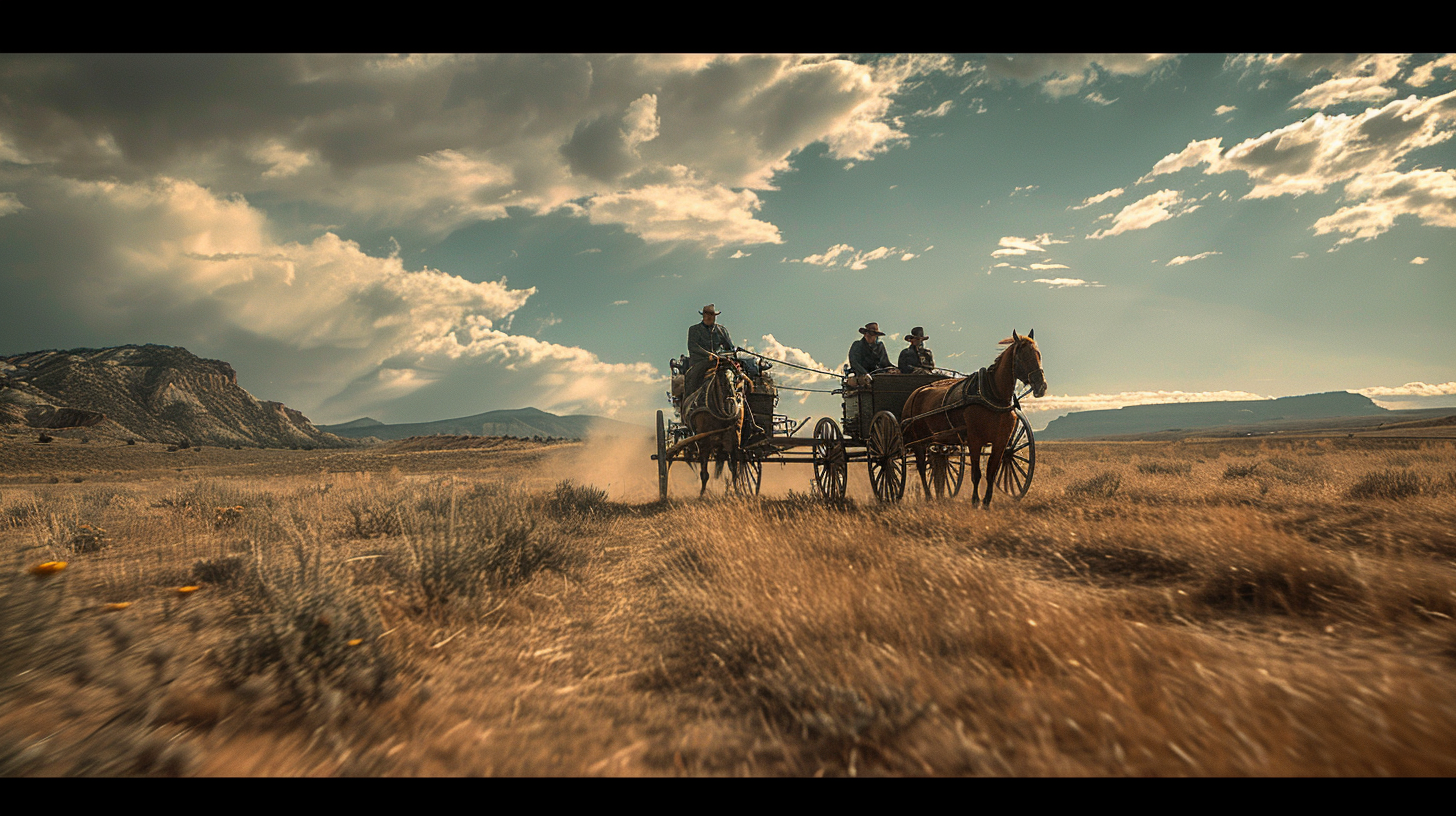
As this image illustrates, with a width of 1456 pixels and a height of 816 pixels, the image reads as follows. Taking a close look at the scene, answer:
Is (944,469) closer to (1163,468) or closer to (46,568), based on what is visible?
(46,568)

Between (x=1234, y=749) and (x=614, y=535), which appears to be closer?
(x=1234, y=749)

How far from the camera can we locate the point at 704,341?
1200 centimetres

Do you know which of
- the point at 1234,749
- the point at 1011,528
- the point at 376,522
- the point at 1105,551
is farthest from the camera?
the point at 376,522

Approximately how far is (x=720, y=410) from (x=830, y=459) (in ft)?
7.40

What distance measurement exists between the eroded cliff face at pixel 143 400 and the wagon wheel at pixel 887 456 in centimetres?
7339

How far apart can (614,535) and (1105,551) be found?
573 cm

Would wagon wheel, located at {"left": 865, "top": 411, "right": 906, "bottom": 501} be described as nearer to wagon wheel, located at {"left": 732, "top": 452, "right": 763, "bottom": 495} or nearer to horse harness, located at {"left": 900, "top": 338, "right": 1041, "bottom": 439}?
horse harness, located at {"left": 900, "top": 338, "right": 1041, "bottom": 439}

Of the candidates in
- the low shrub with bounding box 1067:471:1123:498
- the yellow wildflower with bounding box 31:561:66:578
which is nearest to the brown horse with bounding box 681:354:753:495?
the low shrub with bounding box 1067:471:1123:498

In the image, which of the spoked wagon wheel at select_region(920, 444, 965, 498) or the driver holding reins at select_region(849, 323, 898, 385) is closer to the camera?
the spoked wagon wheel at select_region(920, 444, 965, 498)

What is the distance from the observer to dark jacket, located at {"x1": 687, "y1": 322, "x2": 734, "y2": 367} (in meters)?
11.8

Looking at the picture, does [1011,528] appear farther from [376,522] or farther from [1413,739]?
[376,522]

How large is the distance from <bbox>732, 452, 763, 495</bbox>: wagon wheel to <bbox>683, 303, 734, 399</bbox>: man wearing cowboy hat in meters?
1.80

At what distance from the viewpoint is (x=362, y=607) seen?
3.38 meters
